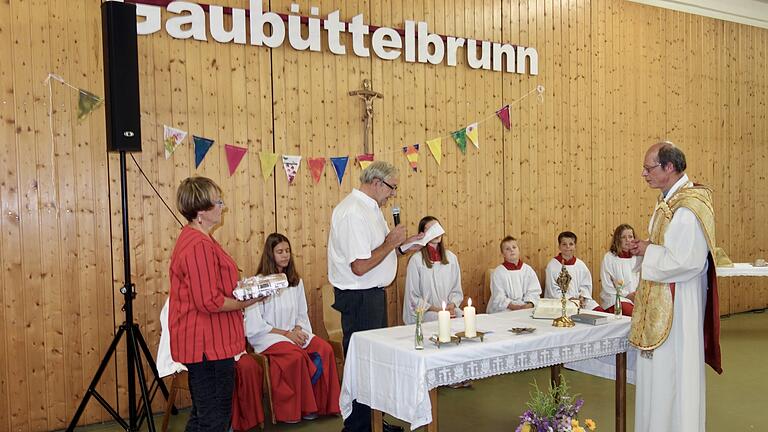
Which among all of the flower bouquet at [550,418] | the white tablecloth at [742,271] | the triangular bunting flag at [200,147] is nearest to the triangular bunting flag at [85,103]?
the triangular bunting flag at [200,147]

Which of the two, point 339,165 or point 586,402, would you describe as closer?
point 586,402

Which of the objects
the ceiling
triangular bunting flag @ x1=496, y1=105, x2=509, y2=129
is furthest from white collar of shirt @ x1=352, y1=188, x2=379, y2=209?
the ceiling

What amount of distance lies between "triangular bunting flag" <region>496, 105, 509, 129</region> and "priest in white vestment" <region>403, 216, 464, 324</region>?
63.5 inches

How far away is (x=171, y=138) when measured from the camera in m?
5.07

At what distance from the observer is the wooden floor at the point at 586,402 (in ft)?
15.0

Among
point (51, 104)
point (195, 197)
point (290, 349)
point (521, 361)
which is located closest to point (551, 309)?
point (521, 361)

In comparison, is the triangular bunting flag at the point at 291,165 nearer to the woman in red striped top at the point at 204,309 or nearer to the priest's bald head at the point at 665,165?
the woman in red striped top at the point at 204,309

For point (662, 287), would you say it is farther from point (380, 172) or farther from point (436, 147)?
point (436, 147)

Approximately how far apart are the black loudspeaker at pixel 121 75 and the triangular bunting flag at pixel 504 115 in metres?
3.67

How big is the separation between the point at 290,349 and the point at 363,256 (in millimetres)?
1373

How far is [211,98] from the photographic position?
524cm

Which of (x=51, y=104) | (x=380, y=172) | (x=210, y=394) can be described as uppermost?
(x=51, y=104)

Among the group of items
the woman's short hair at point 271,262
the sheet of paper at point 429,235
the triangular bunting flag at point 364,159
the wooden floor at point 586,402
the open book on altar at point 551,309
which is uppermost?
the triangular bunting flag at point 364,159

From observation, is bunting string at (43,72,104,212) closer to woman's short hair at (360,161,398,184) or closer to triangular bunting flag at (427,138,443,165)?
woman's short hair at (360,161,398,184)
